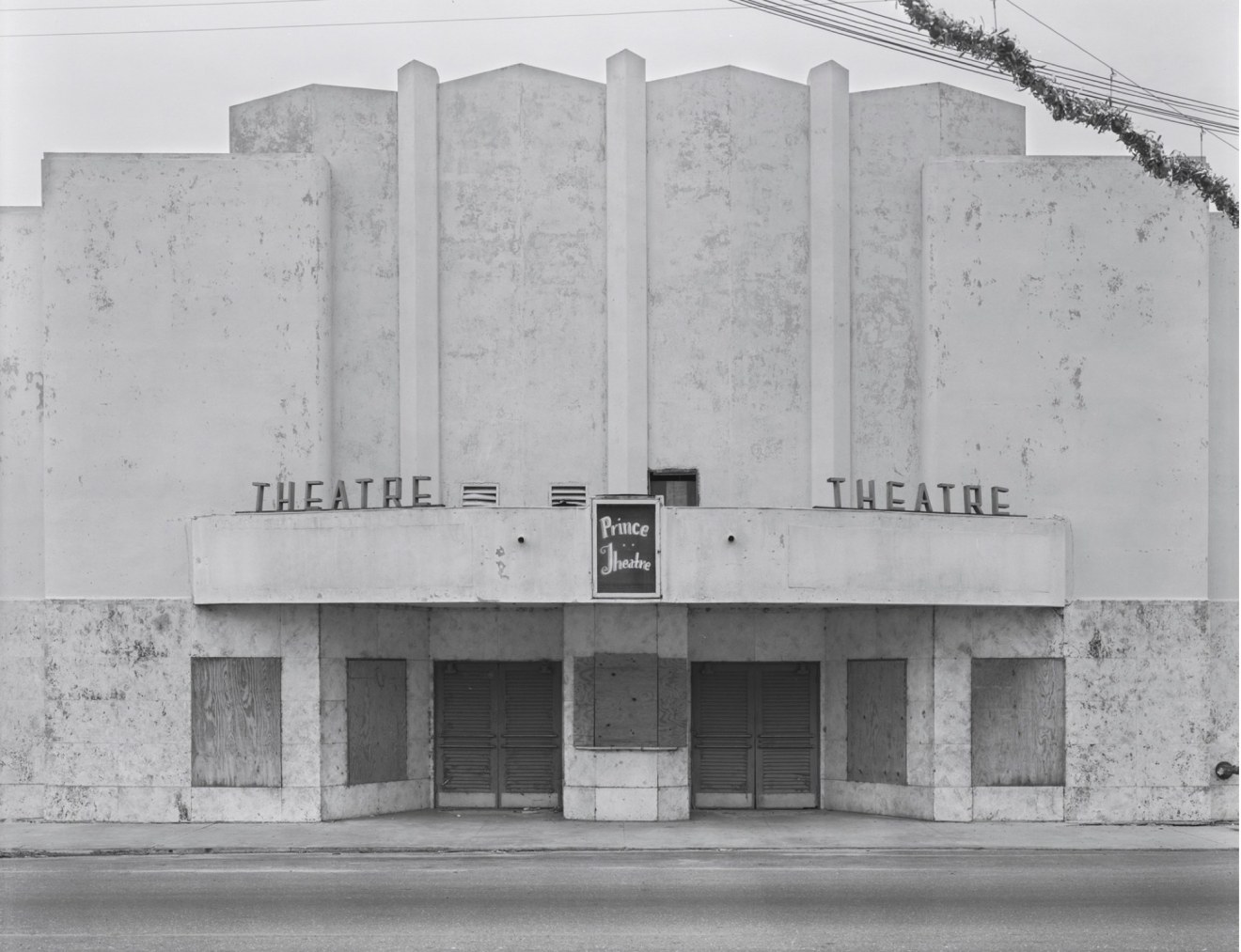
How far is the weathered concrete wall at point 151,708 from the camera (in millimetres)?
22281

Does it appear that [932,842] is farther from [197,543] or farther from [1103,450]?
[197,543]

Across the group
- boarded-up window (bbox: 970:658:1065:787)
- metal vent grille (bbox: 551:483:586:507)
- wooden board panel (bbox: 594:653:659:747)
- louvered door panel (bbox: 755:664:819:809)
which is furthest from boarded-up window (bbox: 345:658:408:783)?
boarded-up window (bbox: 970:658:1065:787)

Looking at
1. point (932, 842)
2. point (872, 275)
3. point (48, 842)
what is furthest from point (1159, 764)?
point (48, 842)

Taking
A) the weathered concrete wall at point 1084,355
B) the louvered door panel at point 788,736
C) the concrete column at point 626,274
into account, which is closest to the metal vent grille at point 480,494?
the concrete column at point 626,274

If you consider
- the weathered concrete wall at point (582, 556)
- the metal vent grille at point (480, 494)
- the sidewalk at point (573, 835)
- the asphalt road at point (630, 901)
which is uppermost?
the metal vent grille at point (480, 494)

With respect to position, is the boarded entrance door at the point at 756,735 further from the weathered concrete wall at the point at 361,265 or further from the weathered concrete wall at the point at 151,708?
the weathered concrete wall at the point at 361,265

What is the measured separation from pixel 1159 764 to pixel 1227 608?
3002 mm

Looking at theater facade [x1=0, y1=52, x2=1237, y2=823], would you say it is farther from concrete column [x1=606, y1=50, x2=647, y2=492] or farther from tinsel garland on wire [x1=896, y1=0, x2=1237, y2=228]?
tinsel garland on wire [x1=896, y1=0, x2=1237, y2=228]

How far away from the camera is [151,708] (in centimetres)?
2250

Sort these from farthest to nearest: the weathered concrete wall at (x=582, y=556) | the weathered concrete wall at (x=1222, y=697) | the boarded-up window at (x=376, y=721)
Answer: the weathered concrete wall at (x=1222, y=697), the boarded-up window at (x=376, y=721), the weathered concrete wall at (x=582, y=556)

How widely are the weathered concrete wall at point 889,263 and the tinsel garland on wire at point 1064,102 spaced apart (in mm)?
13205

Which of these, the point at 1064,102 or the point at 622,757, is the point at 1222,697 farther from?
the point at 1064,102

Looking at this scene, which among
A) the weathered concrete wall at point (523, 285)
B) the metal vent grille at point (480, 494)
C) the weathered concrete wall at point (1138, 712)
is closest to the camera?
the weathered concrete wall at point (1138, 712)

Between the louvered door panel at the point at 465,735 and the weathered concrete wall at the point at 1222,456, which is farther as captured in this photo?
the louvered door panel at the point at 465,735
